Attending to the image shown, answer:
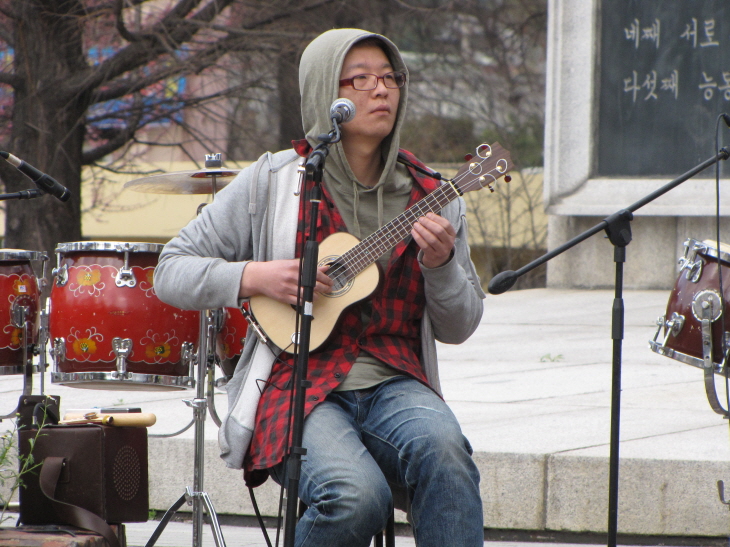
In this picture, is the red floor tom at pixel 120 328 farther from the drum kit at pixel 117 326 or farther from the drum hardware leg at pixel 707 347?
the drum hardware leg at pixel 707 347

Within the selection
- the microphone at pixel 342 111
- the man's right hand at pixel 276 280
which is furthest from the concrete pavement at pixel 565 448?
the microphone at pixel 342 111

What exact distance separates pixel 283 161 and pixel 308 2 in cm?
664

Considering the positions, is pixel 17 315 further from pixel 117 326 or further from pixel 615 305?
pixel 615 305

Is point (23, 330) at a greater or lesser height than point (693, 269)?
lesser

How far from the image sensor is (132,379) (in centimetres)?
338

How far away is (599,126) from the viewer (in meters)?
8.58

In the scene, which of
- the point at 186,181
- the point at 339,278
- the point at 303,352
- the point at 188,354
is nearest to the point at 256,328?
the point at 339,278

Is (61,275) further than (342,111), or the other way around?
(61,275)

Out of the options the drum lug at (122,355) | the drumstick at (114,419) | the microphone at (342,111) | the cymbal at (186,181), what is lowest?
the drumstick at (114,419)

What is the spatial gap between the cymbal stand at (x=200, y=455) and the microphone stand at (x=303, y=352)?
787 millimetres

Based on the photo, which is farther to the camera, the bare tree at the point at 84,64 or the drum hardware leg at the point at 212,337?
the bare tree at the point at 84,64

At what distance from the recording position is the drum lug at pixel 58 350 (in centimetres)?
347

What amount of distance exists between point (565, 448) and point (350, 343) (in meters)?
1.27

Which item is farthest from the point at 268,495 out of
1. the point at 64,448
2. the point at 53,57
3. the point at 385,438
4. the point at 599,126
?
the point at 53,57
